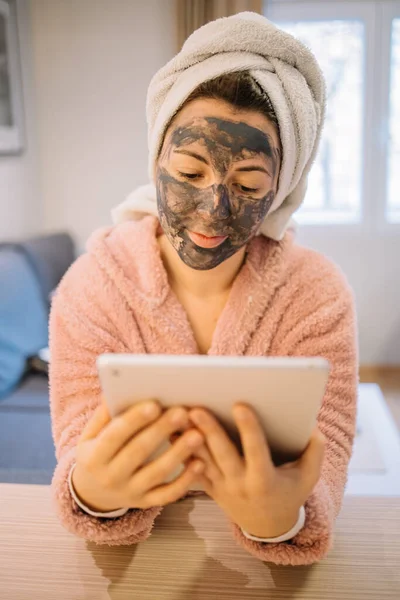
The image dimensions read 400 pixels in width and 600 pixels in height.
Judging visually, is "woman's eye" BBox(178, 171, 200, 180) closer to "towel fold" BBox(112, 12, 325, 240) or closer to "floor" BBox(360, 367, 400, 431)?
"towel fold" BBox(112, 12, 325, 240)

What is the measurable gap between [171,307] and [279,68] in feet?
1.24

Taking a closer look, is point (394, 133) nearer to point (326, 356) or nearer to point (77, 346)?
point (326, 356)

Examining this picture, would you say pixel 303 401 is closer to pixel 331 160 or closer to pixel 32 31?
pixel 331 160

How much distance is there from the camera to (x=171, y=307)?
84cm

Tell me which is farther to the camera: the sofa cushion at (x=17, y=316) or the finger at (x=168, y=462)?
the sofa cushion at (x=17, y=316)

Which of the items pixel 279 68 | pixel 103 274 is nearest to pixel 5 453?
pixel 103 274

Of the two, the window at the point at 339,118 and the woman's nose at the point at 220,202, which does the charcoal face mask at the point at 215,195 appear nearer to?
the woman's nose at the point at 220,202

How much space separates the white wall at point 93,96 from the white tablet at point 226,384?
8.48 ft

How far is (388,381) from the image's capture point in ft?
9.61

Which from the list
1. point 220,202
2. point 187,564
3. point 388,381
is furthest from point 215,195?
point 388,381

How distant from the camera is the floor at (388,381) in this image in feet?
8.81

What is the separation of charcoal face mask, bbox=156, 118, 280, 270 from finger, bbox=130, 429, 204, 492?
329 mm

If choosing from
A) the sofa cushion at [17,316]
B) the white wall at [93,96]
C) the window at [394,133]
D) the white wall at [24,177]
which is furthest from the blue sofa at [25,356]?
the window at [394,133]

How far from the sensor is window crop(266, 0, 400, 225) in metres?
2.74
